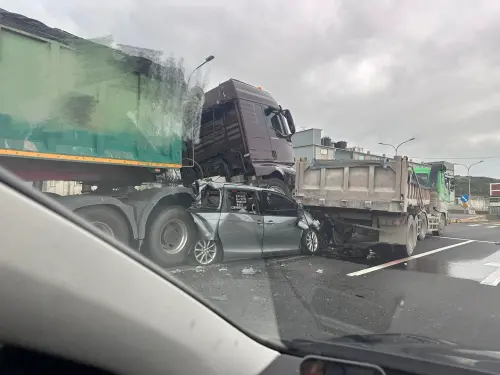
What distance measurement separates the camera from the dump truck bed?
356 inches

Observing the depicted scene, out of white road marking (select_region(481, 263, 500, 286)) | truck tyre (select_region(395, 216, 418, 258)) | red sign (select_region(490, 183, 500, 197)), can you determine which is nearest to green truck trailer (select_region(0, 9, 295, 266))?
truck tyre (select_region(395, 216, 418, 258))

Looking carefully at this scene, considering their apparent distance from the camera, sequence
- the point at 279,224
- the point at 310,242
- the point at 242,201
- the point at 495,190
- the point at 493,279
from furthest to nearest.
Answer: the point at 495,190
the point at 310,242
the point at 279,224
the point at 242,201
the point at 493,279

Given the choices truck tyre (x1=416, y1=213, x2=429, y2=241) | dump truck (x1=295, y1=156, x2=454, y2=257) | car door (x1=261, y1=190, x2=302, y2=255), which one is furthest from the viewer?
truck tyre (x1=416, y1=213, x2=429, y2=241)

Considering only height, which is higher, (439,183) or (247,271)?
(439,183)

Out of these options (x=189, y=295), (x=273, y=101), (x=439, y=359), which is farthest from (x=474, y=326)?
(x=273, y=101)

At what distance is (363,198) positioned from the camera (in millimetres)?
9328

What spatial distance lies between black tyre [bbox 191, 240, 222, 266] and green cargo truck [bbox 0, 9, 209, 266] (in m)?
0.16

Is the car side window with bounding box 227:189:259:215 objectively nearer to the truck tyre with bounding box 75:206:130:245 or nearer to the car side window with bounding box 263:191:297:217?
the car side window with bounding box 263:191:297:217

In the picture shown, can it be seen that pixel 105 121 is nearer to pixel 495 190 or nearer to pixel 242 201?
pixel 242 201

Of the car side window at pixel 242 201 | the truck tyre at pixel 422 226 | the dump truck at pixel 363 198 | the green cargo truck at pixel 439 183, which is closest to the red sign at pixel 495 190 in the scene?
the green cargo truck at pixel 439 183

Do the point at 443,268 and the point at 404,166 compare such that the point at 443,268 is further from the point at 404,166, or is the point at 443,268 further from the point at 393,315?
the point at 393,315

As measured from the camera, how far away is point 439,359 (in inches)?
67.8

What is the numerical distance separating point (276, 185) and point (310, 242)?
4.75 feet

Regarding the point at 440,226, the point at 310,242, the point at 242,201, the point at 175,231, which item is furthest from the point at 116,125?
the point at 440,226
